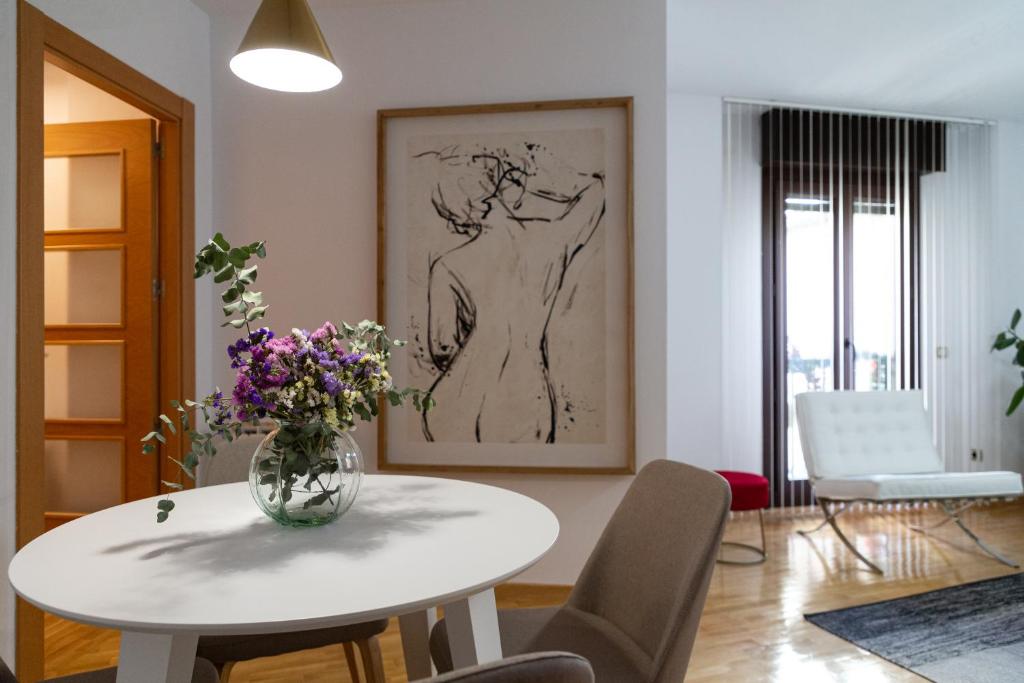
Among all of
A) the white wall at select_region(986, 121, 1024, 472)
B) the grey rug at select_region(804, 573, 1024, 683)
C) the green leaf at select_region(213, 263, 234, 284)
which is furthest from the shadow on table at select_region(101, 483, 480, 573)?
the white wall at select_region(986, 121, 1024, 472)

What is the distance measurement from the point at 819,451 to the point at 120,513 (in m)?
3.65

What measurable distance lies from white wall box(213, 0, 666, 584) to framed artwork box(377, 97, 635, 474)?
0.30 feet

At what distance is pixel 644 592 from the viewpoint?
4.95 feet

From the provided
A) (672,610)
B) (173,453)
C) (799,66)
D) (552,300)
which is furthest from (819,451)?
(173,453)

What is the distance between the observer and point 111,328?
3.28 metres

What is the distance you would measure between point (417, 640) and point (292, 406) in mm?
819

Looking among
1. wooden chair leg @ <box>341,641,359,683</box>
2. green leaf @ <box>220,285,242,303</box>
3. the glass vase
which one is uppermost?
green leaf @ <box>220,285,242,303</box>

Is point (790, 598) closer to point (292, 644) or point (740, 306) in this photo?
point (740, 306)

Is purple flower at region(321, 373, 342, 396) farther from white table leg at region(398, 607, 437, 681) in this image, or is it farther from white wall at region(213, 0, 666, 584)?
white wall at region(213, 0, 666, 584)

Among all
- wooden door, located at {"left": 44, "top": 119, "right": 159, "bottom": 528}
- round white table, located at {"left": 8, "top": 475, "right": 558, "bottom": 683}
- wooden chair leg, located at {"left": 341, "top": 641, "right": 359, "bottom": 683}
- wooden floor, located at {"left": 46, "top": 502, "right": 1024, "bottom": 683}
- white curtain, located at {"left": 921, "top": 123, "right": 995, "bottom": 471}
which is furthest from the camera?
white curtain, located at {"left": 921, "top": 123, "right": 995, "bottom": 471}

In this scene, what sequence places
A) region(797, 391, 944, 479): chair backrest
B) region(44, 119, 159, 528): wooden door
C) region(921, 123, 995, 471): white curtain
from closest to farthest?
region(44, 119, 159, 528): wooden door, region(797, 391, 944, 479): chair backrest, region(921, 123, 995, 471): white curtain

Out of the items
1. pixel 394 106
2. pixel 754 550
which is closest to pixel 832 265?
pixel 754 550

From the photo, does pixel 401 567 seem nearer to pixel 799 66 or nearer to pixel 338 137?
pixel 338 137

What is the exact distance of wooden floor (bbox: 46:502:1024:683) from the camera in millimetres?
2469
